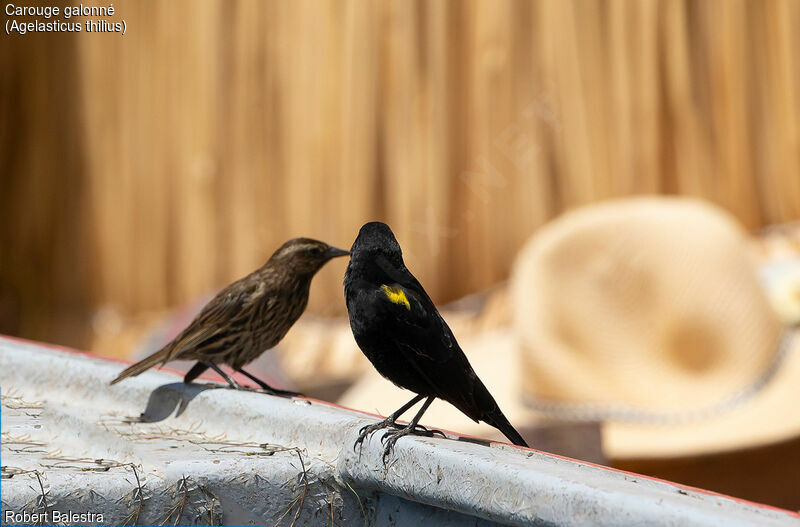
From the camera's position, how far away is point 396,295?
1475 millimetres

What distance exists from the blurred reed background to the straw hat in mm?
1092

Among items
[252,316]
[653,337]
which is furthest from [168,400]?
[653,337]

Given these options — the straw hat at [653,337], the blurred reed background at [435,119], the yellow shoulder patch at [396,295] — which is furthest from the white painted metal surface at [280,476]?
the blurred reed background at [435,119]

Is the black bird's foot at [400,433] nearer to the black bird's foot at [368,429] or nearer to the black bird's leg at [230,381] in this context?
the black bird's foot at [368,429]

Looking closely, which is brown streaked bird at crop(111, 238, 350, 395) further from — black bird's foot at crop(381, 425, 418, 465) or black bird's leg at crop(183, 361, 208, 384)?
black bird's foot at crop(381, 425, 418, 465)

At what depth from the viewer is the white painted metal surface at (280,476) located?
3.90 feet

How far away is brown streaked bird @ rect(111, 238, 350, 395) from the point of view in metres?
1.91

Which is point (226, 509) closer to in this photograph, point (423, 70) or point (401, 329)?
point (401, 329)

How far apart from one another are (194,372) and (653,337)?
2041mm

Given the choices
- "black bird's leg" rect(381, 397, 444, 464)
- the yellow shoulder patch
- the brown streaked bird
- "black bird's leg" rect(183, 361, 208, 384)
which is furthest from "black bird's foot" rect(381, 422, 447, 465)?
"black bird's leg" rect(183, 361, 208, 384)

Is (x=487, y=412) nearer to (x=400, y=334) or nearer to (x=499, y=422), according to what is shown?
(x=499, y=422)

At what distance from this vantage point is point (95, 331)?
220 inches

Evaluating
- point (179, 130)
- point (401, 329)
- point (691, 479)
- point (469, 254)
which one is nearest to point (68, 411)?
point (401, 329)

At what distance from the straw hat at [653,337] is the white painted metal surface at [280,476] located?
1762mm
